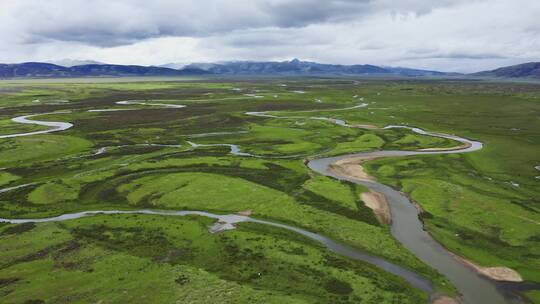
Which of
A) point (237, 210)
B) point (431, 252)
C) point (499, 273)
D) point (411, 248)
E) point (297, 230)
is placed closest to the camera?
point (499, 273)

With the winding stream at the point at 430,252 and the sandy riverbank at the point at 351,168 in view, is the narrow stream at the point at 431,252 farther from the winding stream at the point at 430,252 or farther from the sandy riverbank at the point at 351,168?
the sandy riverbank at the point at 351,168

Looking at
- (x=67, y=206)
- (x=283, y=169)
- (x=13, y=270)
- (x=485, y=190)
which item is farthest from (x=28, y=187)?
(x=485, y=190)

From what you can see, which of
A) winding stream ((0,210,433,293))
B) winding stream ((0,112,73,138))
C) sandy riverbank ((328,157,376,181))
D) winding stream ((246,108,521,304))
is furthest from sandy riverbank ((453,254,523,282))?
winding stream ((0,112,73,138))

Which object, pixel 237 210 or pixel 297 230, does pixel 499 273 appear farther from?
pixel 237 210

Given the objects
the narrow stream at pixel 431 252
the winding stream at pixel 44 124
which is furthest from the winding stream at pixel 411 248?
the winding stream at pixel 44 124

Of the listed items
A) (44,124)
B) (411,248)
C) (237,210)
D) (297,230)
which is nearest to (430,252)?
(411,248)

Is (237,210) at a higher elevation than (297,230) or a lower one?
higher

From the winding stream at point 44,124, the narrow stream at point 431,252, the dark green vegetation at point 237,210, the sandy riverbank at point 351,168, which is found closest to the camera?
the narrow stream at point 431,252

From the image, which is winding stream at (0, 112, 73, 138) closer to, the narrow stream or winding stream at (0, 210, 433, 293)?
winding stream at (0, 210, 433, 293)

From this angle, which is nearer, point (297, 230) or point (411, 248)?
point (411, 248)
